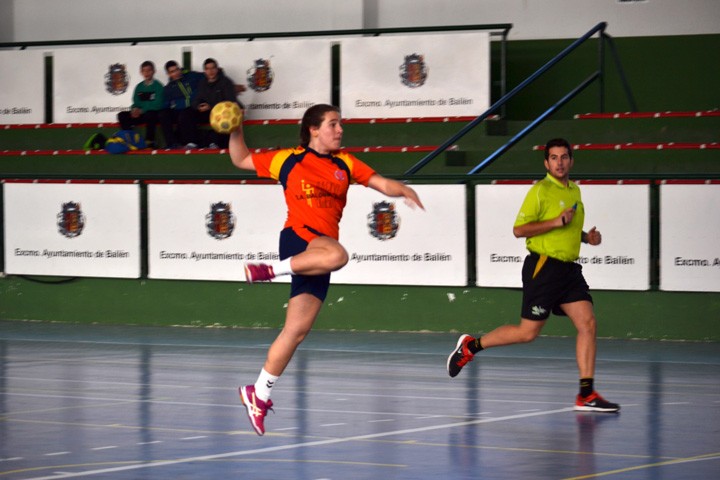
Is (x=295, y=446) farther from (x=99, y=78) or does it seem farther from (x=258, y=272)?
(x=99, y=78)

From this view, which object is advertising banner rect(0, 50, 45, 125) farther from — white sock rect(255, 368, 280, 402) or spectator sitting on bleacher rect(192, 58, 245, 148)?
white sock rect(255, 368, 280, 402)

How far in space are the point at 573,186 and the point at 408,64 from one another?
11125 millimetres

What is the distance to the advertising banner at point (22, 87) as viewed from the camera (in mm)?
23906

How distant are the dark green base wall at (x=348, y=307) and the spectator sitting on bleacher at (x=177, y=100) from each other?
12.2 feet

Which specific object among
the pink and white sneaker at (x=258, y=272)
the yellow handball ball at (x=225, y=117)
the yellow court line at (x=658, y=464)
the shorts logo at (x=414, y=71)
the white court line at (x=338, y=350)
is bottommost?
the yellow court line at (x=658, y=464)

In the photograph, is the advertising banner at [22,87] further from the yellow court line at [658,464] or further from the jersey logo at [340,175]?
the yellow court line at [658,464]

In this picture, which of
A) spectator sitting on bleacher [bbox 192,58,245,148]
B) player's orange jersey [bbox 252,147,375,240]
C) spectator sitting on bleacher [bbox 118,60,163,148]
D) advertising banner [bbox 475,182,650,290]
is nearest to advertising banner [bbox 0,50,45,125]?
spectator sitting on bleacher [bbox 118,60,163,148]

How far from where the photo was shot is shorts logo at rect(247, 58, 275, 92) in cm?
2251

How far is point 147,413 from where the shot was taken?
10.3m

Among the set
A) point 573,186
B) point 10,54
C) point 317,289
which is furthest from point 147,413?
point 10,54

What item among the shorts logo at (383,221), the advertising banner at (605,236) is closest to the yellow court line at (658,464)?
the advertising banner at (605,236)

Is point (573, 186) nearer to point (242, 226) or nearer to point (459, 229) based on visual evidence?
point (459, 229)

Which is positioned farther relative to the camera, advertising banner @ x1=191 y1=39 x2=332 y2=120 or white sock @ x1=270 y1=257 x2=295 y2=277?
advertising banner @ x1=191 y1=39 x2=332 y2=120

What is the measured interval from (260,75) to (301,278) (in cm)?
1384
